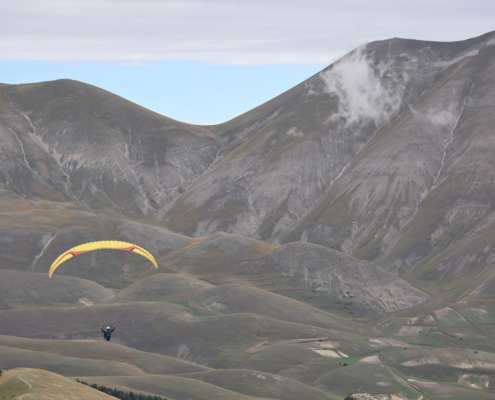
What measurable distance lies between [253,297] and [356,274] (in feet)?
118

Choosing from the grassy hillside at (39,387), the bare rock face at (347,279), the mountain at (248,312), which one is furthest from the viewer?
the bare rock face at (347,279)

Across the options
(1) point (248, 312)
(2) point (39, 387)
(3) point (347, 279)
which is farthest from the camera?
(3) point (347, 279)

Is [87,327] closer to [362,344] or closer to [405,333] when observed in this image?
[362,344]

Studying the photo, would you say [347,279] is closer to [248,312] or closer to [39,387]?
[248,312]

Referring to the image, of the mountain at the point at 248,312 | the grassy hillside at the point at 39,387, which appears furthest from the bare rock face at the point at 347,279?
the grassy hillside at the point at 39,387

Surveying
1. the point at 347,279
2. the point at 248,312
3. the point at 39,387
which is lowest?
the point at 347,279

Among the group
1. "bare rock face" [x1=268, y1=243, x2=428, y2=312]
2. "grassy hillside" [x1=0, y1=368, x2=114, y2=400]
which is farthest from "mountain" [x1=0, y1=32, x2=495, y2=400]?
"grassy hillside" [x1=0, y1=368, x2=114, y2=400]

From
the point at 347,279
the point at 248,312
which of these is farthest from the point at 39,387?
the point at 347,279

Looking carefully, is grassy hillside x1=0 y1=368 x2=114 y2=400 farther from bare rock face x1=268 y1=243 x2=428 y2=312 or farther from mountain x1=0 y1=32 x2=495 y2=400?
bare rock face x1=268 y1=243 x2=428 y2=312

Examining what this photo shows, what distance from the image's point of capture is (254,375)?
89188mm

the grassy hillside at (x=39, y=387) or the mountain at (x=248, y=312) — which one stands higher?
the grassy hillside at (x=39, y=387)

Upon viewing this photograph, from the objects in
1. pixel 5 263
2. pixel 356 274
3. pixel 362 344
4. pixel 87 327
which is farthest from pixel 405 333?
pixel 5 263

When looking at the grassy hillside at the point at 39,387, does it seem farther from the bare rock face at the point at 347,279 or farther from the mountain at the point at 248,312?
the bare rock face at the point at 347,279

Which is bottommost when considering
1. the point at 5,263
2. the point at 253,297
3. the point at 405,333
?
the point at 405,333
